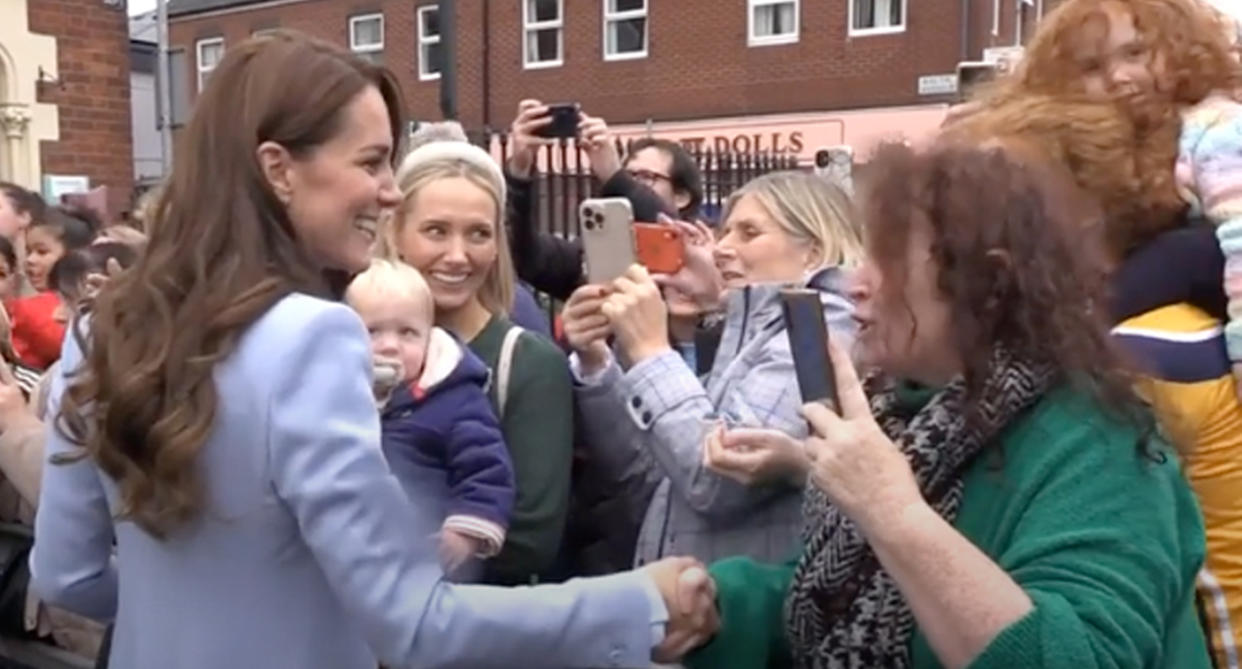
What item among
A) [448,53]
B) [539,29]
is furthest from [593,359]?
[539,29]

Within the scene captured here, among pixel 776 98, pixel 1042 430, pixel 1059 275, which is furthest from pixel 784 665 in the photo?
pixel 776 98

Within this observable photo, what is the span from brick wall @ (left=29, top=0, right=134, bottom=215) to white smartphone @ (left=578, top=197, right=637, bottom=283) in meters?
6.35

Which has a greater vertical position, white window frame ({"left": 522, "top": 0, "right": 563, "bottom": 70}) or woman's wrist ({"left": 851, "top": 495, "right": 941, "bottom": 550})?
white window frame ({"left": 522, "top": 0, "right": 563, "bottom": 70})

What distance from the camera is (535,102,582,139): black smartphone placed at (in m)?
3.79

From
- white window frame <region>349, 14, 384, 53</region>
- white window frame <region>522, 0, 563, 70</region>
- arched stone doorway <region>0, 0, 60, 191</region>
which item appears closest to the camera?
arched stone doorway <region>0, 0, 60, 191</region>

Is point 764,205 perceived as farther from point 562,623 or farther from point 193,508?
point 193,508

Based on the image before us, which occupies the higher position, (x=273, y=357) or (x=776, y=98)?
(x=776, y=98)

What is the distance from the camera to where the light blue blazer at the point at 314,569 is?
4.80 feet

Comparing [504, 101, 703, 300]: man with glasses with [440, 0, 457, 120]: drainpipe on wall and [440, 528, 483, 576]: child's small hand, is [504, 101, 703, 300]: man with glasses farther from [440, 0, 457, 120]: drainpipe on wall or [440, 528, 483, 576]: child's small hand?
[440, 0, 457, 120]: drainpipe on wall

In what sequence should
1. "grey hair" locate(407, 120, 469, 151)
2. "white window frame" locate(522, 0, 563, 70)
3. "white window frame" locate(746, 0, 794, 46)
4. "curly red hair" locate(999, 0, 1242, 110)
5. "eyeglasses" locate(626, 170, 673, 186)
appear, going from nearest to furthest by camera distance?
"curly red hair" locate(999, 0, 1242, 110) → "grey hair" locate(407, 120, 469, 151) → "eyeglasses" locate(626, 170, 673, 186) → "white window frame" locate(746, 0, 794, 46) → "white window frame" locate(522, 0, 563, 70)

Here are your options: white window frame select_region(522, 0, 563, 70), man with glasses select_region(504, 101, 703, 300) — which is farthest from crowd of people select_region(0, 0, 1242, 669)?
white window frame select_region(522, 0, 563, 70)

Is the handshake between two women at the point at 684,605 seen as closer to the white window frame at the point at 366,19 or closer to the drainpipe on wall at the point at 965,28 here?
the drainpipe on wall at the point at 965,28

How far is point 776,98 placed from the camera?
22688 mm

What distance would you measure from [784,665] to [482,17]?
24988 mm
